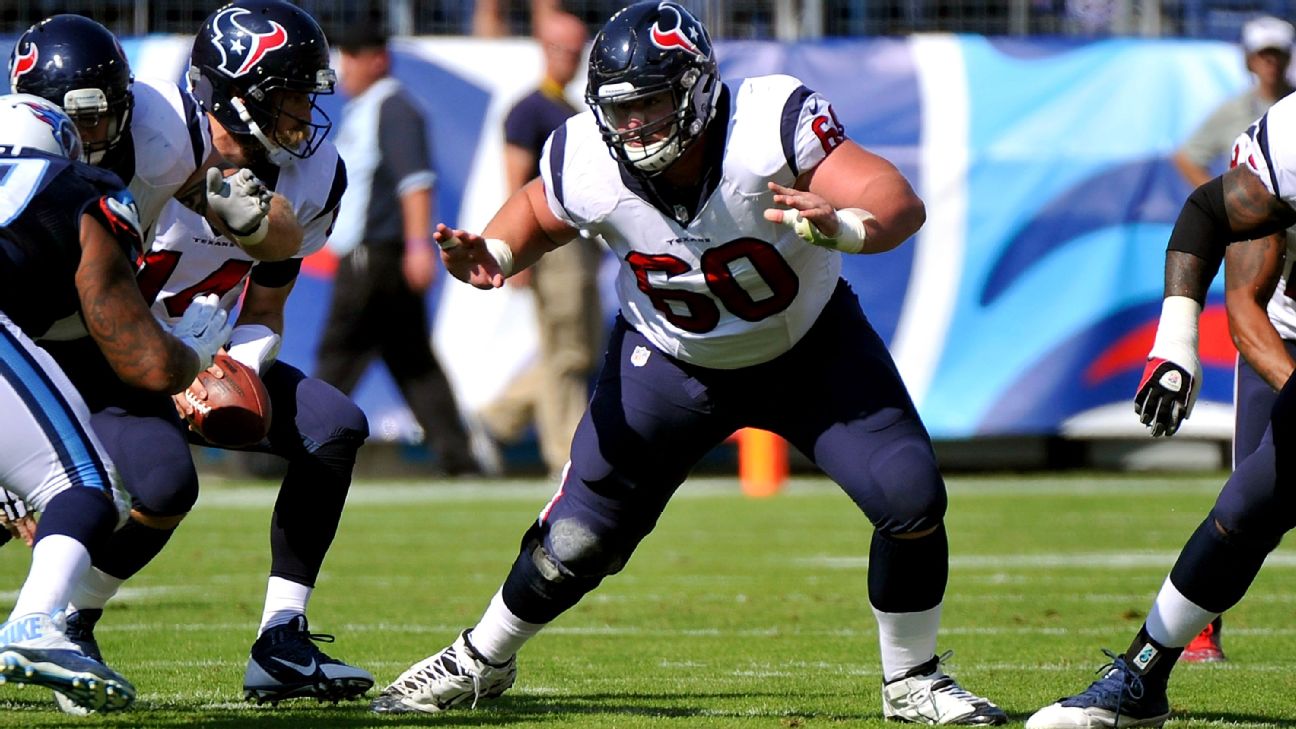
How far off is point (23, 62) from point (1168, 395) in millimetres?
2438

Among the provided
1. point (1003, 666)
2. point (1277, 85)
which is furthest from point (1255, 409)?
point (1277, 85)

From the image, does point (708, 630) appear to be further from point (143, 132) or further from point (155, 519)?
point (143, 132)

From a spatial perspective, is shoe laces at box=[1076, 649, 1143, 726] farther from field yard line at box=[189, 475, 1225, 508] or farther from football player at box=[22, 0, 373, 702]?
field yard line at box=[189, 475, 1225, 508]

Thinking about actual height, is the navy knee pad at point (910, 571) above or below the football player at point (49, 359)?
below

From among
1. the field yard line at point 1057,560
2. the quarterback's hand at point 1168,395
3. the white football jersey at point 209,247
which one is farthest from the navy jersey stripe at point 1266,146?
the field yard line at point 1057,560

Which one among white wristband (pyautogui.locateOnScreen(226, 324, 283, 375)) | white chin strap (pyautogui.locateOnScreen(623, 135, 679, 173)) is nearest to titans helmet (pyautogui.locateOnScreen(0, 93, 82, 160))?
white wristband (pyautogui.locateOnScreen(226, 324, 283, 375))

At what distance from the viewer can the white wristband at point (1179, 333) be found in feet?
12.1

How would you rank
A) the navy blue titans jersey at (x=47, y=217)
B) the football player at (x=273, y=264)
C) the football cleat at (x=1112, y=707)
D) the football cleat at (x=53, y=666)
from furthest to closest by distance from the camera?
1. the football player at (x=273, y=264)
2. the football cleat at (x=1112, y=707)
3. the navy blue titans jersey at (x=47, y=217)
4. the football cleat at (x=53, y=666)

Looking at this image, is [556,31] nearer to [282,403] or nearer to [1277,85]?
[1277,85]

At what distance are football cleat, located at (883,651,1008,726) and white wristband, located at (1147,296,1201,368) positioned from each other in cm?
81

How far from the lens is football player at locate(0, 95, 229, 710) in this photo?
340cm

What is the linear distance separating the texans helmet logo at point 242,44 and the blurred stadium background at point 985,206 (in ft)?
20.7

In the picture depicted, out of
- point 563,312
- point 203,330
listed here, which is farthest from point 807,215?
point 563,312

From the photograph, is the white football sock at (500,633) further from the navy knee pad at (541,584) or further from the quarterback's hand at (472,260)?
the quarterback's hand at (472,260)
